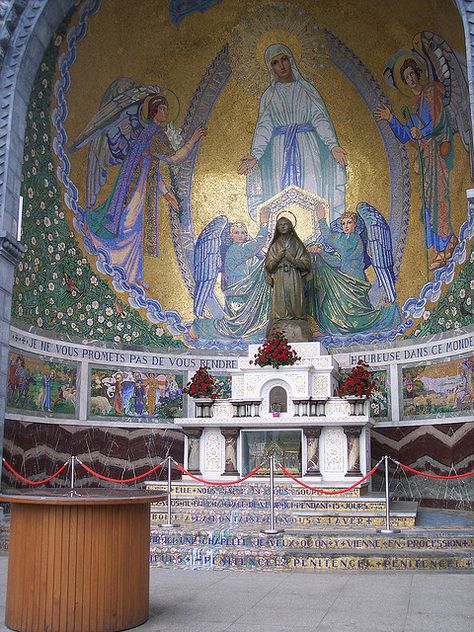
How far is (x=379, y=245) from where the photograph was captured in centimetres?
1780

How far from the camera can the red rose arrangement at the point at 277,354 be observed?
1496cm

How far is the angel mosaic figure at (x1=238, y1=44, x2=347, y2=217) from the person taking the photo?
1834 centimetres

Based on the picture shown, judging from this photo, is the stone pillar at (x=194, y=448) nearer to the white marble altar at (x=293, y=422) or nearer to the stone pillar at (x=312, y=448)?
the white marble altar at (x=293, y=422)

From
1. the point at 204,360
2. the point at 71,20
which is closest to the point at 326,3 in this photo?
the point at 71,20

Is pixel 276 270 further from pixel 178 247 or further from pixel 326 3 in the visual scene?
pixel 326 3

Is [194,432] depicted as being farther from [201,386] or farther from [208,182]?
[208,182]

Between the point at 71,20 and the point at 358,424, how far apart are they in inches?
410

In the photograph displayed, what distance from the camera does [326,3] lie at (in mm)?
17344

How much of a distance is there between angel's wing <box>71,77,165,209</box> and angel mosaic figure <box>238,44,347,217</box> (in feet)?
9.85

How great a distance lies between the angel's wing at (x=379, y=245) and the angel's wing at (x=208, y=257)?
3.67 metres

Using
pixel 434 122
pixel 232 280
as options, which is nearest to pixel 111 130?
pixel 232 280

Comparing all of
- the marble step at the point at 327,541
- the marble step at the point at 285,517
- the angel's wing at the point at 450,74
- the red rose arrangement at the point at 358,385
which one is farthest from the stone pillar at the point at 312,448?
the angel's wing at the point at 450,74

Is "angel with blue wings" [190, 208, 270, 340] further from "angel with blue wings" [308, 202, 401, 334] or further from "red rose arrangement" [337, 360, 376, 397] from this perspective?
"red rose arrangement" [337, 360, 376, 397]

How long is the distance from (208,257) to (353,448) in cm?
713
